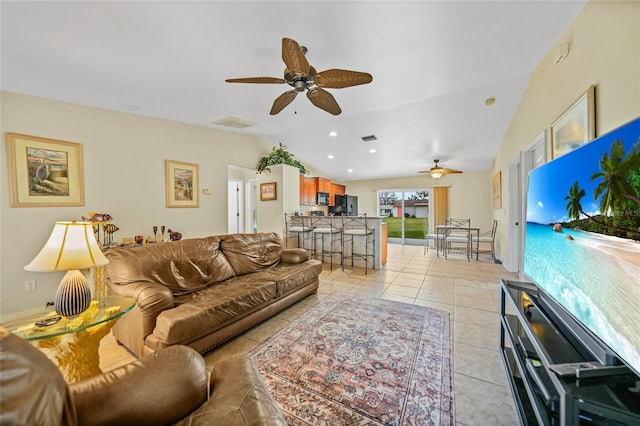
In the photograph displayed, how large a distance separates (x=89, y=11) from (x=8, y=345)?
8.21 ft

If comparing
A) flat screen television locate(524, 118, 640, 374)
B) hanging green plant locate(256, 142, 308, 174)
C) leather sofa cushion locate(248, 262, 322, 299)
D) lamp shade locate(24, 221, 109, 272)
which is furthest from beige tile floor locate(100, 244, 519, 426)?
hanging green plant locate(256, 142, 308, 174)

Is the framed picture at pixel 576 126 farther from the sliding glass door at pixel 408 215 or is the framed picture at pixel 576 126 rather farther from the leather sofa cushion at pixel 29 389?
the sliding glass door at pixel 408 215

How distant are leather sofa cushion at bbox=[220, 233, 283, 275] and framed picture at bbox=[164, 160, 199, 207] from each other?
178 cm

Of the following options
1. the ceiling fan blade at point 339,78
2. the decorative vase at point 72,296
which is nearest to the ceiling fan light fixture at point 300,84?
the ceiling fan blade at point 339,78

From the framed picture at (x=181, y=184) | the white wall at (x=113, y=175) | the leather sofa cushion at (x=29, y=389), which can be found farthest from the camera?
the framed picture at (x=181, y=184)

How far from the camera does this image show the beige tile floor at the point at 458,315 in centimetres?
147

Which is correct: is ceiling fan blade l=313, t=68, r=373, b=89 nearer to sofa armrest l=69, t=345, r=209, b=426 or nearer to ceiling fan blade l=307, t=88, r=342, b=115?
ceiling fan blade l=307, t=88, r=342, b=115

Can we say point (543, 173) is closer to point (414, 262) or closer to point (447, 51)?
point (447, 51)

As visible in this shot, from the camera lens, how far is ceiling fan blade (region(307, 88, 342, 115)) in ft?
7.88

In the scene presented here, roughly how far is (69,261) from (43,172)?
2.55m

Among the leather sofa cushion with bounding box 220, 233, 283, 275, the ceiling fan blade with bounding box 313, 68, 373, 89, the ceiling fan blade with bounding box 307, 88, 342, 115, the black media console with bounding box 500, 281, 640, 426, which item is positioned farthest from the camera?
the leather sofa cushion with bounding box 220, 233, 283, 275

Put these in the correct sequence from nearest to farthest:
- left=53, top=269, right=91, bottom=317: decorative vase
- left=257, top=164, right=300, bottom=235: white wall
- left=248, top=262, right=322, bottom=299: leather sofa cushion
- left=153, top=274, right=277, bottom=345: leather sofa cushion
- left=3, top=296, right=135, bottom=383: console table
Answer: left=3, top=296, right=135, bottom=383: console table < left=53, top=269, right=91, bottom=317: decorative vase < left=153, top=274, right=277, bottom=345: leather sofa cushion < left=248, top=262, right=322, bottom=299: leather sofa cushion < left=257, top=164, right=300, bottom=235: white wall

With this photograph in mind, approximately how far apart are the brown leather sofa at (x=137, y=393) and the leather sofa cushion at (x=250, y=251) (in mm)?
1864

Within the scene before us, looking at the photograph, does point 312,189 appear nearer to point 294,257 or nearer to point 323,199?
point 323,199
